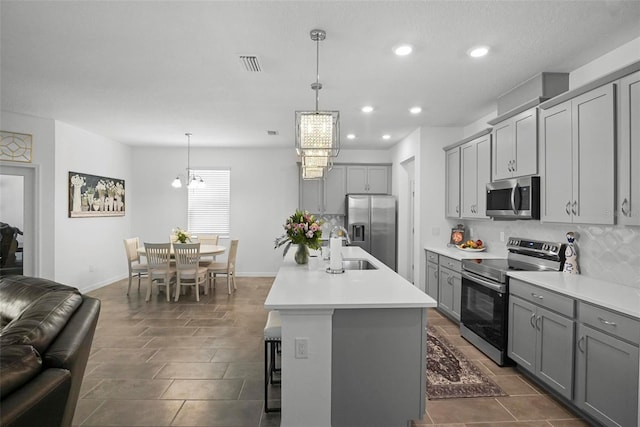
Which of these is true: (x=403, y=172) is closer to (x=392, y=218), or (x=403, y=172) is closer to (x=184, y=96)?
(x=392, y=218)

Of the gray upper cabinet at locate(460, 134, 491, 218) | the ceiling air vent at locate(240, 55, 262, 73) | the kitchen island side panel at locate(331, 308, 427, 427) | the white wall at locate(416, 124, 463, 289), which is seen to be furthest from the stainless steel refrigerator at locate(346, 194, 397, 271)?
the kitchen island side panel at locate(331, 308, 427, 427)

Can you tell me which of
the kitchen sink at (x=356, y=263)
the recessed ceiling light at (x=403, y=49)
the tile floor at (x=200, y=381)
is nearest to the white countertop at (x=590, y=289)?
the tile floor at (x=200, y=381)

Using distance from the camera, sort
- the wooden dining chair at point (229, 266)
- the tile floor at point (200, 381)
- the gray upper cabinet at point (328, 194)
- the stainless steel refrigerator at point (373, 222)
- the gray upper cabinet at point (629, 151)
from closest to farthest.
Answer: the gray upper cabinet at point (629, 151)
the tile floor at point (200, 381)
the wooden dining chair at point (229, 266)
the stainless steel refrigerator at point (373, 222)
the gray upper cabinet at point (328, 194)

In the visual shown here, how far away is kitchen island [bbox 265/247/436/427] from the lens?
2.07 meters

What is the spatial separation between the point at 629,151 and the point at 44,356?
341 cm

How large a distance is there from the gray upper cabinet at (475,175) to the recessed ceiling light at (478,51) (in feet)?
4.41

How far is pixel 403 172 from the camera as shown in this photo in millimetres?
6555

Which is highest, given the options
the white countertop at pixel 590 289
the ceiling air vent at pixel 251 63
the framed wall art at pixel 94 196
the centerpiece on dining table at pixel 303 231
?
the ceiling air vent at pixel 251 63

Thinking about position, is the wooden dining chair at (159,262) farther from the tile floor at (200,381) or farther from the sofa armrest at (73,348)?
the sofa armrest at (73,348)

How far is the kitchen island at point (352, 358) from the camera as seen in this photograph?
207cm

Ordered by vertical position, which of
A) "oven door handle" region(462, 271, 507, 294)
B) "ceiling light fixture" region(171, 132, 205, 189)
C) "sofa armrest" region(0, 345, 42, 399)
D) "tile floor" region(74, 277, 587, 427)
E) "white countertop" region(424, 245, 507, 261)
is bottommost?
"tile floor" region(74, 277, 587, 427)

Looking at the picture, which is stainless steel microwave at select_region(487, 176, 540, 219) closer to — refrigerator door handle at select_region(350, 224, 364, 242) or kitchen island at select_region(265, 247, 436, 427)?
kitchen island at select_region(265, 247, 436, 427)

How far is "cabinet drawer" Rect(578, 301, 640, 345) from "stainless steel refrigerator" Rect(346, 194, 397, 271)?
4.36 metres

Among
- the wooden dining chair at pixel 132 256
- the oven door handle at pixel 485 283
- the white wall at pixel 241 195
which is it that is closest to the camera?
the oven door handle at pixel 485 283
